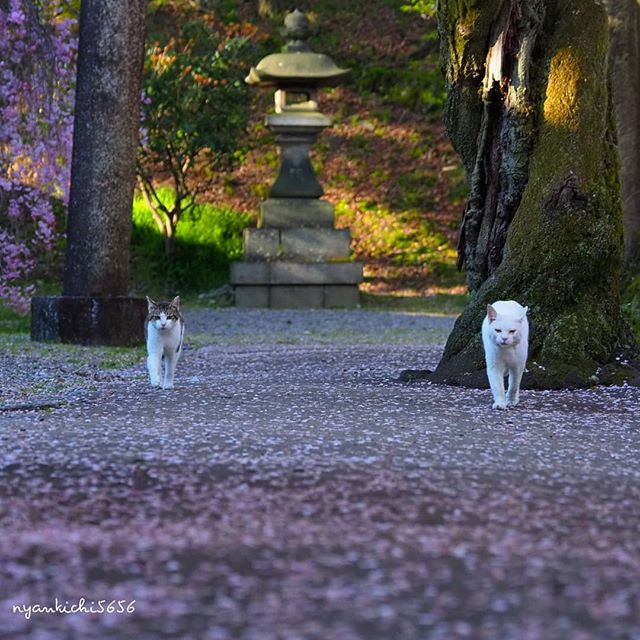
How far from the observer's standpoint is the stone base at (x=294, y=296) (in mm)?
22688

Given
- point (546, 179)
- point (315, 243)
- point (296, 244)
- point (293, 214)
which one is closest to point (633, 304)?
point (546, 179)

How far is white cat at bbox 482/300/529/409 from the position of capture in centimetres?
802

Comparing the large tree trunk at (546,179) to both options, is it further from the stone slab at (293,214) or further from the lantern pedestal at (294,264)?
the stone slab at (293,214)

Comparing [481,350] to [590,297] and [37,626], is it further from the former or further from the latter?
[37,626]

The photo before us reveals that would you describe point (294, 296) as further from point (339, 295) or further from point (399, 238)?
point (399, 238)

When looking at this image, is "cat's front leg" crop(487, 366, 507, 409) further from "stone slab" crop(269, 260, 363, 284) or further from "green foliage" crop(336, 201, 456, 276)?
"green foliage" crop(336, 201, 456, 276)

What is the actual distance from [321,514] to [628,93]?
1210 centimetres

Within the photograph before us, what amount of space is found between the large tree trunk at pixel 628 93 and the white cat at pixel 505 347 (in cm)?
740

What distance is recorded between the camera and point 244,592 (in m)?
3.56

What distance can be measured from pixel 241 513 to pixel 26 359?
7.33 metres

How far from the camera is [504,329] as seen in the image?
8008 millimetres

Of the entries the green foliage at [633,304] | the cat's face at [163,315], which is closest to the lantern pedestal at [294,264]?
the green foliage at [633,304]

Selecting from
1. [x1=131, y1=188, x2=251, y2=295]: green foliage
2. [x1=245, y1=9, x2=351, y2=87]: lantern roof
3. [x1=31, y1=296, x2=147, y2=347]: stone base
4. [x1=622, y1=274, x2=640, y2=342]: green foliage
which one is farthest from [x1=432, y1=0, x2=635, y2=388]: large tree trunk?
[x1=131, y1=188, x2=251, y2=295]: green foliage

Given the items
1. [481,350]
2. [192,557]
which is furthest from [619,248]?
[192,557]
